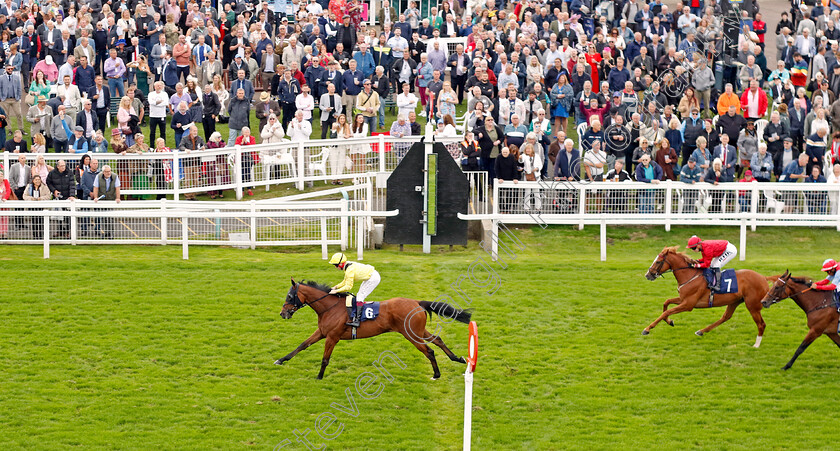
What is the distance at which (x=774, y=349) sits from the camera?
1611 centimetres

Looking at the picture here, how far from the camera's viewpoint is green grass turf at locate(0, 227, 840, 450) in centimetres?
1372

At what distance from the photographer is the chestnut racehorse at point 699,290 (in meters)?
16.2

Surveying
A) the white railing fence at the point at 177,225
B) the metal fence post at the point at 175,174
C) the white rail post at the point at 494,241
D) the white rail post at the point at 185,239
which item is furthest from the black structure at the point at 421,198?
the metal fence post at the point at 175,174

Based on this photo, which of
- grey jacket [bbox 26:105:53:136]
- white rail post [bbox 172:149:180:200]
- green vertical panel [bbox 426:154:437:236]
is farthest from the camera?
grey jacket [bbox 26:105:53:136]

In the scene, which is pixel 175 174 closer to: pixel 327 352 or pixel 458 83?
pixel 458 83

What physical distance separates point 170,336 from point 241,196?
22.3ft

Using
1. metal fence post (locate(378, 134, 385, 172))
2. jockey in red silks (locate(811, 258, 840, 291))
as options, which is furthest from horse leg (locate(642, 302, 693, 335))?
metal fence post (locate(378, 134, 385, 172))

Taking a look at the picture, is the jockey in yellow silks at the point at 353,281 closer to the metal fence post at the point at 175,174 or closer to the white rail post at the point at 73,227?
the white rail post at the point at 73,227

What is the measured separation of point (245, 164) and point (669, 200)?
7733 mm

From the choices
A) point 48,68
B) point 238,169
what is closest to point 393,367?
point 238,169

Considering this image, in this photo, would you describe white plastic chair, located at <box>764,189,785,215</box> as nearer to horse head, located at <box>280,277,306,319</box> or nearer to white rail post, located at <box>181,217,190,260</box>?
white rail post, located at <box>181,217,190,260</box>

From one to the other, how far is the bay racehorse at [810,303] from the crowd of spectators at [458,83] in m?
6.19

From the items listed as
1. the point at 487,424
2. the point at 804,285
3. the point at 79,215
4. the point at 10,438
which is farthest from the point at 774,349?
the point at 79,215

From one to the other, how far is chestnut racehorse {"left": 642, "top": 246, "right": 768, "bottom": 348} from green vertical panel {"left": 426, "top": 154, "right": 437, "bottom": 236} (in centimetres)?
382
